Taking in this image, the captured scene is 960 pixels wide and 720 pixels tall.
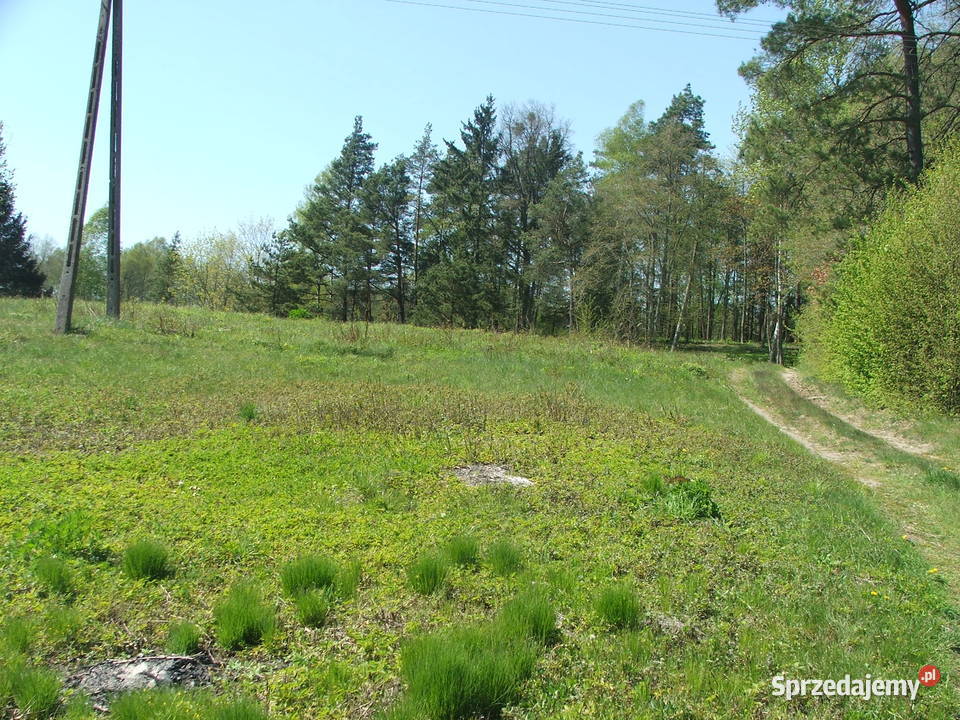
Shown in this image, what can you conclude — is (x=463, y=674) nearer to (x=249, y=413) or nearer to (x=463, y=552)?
(x=463, y=552)

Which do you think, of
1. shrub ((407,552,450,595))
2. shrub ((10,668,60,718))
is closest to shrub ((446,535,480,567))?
shrub ((407,552,450,595))

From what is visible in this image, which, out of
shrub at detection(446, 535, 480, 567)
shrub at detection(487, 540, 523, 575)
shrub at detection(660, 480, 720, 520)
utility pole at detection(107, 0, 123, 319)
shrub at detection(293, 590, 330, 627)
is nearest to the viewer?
shrub at detection(293, 590, 330, 627)

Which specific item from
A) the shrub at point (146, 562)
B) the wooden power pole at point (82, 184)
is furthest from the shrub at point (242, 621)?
the wooden power pole at point (82, 184)

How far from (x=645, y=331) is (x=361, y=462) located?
105 ft

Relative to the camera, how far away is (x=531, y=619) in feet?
11.9

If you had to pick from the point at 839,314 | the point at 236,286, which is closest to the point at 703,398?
the point at 839,314

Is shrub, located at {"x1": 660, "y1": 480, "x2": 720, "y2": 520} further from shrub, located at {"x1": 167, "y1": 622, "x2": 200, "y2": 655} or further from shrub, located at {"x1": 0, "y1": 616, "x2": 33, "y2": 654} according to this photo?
shrub, located at {"x1": 0, "y1": 616, "x2": 33, "y2": 654}

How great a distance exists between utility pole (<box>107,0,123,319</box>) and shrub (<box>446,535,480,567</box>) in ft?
53.1

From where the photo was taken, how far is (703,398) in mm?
15109

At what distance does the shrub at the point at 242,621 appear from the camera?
3.42 meters

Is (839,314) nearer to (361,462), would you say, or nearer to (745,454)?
(745,454)

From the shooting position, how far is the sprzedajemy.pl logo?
10.4 feet

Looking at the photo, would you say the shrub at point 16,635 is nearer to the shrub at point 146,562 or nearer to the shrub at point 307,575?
the shrub at point 146,562

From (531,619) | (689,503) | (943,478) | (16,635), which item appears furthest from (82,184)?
(943,478)
